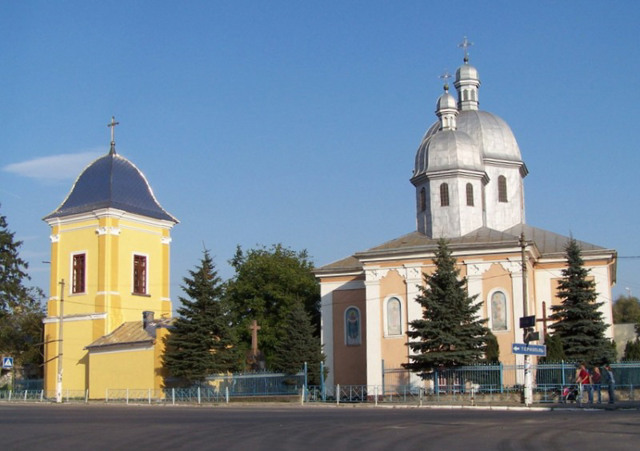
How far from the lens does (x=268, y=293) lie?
54.0 meters

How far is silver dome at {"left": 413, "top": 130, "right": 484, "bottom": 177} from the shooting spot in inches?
1597

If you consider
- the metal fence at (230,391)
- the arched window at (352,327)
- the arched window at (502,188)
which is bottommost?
the metal fence at (230,391)

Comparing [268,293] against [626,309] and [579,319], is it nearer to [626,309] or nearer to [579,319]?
[579,319]

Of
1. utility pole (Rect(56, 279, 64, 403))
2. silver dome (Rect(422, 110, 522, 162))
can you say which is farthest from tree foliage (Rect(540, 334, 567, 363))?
utility pole (Rect(56, 279, 64, 403))

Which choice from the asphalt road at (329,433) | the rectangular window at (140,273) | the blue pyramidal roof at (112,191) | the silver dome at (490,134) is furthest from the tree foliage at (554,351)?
the blue pyramidal roof at (112,191)

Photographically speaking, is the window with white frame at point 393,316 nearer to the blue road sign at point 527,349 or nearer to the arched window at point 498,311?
the arched window at point 498,311

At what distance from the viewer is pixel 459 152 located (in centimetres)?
4066

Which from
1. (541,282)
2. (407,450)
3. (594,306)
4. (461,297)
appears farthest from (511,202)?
(407,450)

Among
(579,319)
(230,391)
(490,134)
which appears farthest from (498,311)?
(490,134)

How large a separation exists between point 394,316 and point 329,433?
22.7 metres

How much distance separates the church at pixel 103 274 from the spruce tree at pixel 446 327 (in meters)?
13.9

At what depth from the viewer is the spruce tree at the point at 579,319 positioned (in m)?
34.6

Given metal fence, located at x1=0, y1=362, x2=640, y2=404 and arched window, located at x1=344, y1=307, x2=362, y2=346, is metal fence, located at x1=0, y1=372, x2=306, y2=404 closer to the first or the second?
metal fence, located at x1=0, y1=362, x2=640, y2=404

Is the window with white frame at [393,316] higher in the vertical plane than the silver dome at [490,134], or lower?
lower
